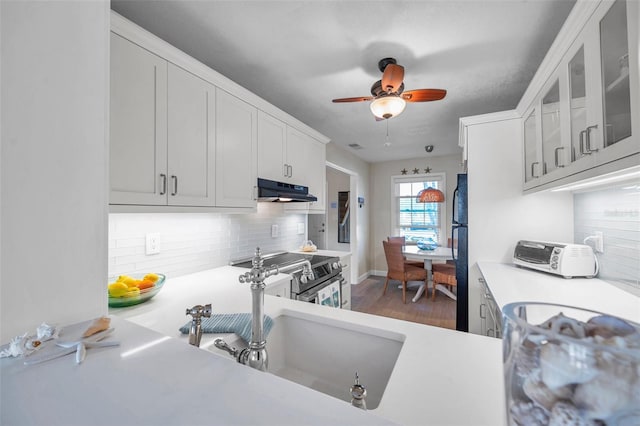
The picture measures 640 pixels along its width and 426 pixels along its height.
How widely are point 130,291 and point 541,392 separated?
150 cm

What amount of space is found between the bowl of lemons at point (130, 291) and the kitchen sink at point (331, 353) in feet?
2.04

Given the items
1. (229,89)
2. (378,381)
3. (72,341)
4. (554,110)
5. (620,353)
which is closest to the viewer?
(620,353)

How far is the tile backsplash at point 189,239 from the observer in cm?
152

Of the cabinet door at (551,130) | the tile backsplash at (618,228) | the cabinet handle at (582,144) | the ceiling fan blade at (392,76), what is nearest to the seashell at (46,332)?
the cabinet handle at (582,144)

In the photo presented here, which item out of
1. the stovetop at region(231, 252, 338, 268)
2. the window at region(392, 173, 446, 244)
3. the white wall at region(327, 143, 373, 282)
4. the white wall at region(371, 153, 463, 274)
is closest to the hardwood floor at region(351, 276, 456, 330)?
the white wall at region(327, 143, 373, 282)

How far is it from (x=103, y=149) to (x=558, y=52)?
86.2 inches

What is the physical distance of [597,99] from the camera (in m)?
1.10

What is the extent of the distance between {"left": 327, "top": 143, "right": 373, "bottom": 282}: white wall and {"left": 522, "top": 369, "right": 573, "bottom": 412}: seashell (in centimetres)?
421

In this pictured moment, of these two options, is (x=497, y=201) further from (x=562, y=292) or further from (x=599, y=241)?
(x=562, y=292)

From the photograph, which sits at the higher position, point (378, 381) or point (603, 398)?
point (603, 398)

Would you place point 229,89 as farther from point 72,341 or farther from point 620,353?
point 620,353

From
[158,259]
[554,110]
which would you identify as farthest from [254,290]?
[554,110]

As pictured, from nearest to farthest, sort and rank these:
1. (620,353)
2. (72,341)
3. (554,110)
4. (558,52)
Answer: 1. (620,353)
2. (72,341)
3. (558,52)
4. (554,110)

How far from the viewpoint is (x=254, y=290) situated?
780 mm
